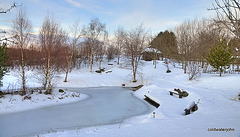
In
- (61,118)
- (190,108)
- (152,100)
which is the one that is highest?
(190,108)

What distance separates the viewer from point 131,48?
18.6m

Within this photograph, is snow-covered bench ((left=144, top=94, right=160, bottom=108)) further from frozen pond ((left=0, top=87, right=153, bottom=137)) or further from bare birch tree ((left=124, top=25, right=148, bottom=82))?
bare birch tree ((left=124, top=25, right=148, bottom=82))

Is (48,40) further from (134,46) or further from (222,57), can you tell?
(222,57)

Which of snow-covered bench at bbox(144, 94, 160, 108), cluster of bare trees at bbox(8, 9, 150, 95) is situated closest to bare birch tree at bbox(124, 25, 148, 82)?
cluster of bare trees at bbox(8, 9, 150, 95)

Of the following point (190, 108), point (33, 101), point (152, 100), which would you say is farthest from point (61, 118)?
point (190, 108)

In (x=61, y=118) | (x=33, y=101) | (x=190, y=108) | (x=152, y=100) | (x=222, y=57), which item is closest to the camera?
(x=190, y=108)

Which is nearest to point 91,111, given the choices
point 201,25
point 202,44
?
point 202,44

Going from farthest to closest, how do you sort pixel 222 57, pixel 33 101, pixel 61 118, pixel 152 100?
1. pixel 222 57
2. pixel 152 100
3. pixel 33 101
4. pixel 61 118

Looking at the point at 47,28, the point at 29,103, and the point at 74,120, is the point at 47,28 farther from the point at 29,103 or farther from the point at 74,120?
the point at 74,120

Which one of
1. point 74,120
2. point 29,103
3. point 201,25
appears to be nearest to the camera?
point 74,120

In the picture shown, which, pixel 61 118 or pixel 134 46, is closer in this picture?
pixel 61 118

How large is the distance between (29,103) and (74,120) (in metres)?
4.53

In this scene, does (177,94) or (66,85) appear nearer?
(177,94)

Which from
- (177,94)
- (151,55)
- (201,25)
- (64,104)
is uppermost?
(201,25)
